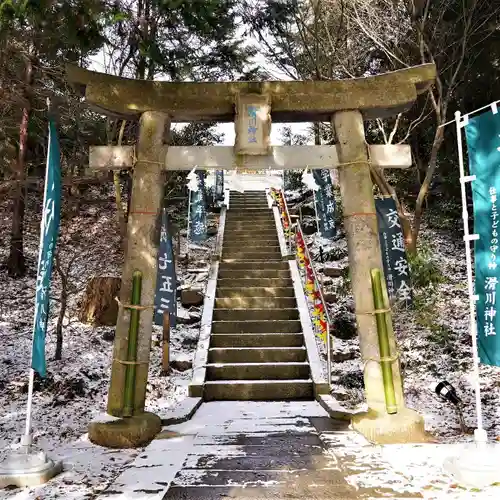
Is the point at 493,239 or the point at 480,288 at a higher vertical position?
the point at 493,239

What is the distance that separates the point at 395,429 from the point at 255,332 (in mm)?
4153

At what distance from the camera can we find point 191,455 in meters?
4.24

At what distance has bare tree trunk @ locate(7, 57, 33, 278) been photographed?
10.0 m

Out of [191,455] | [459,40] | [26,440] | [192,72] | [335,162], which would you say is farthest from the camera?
[192,72]

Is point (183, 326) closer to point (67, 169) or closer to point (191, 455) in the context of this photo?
point (67, 169)

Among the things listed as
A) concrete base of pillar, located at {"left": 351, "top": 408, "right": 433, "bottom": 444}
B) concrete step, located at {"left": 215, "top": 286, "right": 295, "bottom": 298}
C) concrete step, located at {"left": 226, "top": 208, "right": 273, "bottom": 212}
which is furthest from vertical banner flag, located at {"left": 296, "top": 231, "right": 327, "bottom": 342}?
concrete step, located at {"left": 226, "top": 208, "right": 273, "bottom": 212}

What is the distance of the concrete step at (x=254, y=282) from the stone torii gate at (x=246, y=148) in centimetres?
502

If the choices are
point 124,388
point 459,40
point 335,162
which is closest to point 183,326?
point 124,388

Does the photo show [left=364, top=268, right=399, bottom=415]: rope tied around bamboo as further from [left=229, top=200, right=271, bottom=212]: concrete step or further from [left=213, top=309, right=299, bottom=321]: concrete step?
[left=229, top=200, right=271, bottom=212]: concrete step

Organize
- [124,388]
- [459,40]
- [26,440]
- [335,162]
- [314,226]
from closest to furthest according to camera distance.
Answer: [26,440], [124,388], [335,162], [459,40], [314,226]

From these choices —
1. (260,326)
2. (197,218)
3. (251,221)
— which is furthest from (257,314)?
(197,218)

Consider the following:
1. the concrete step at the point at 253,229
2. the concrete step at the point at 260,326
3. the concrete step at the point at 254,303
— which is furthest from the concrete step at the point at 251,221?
the concrete step at the point at 260,326

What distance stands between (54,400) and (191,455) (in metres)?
3.90

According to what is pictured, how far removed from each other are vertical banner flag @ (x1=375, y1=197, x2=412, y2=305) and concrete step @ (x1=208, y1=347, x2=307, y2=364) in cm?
219
